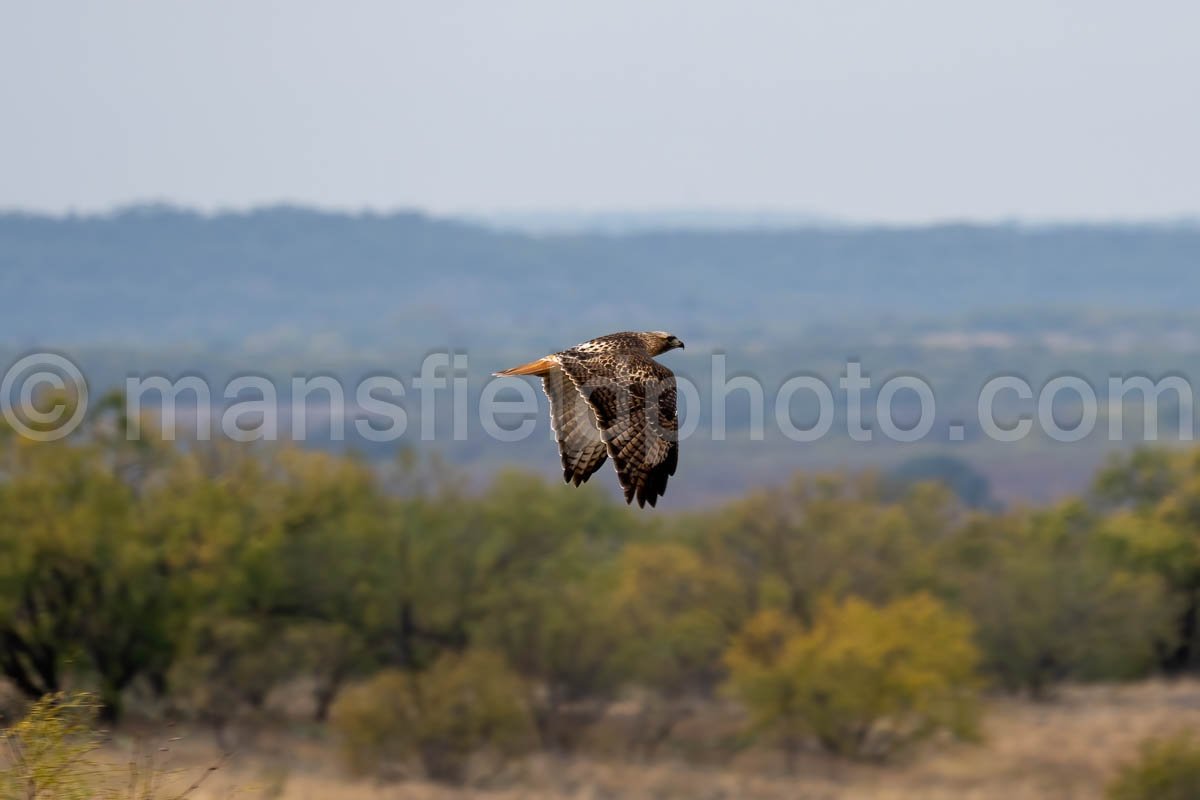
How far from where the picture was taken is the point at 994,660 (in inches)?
2392

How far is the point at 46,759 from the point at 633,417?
4605mm

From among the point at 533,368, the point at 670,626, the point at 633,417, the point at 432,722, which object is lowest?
the point at 432,722

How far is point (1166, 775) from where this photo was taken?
131ft

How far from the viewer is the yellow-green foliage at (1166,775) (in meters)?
39.7

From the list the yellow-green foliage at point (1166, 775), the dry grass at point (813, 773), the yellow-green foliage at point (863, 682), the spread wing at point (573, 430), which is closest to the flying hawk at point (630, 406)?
the spread wing at point (573, 430)

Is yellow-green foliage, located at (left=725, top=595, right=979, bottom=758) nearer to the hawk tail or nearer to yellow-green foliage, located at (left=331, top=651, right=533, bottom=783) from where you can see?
yellow-green foliage, located at (left=331, top=651, right=533, bottom=783)

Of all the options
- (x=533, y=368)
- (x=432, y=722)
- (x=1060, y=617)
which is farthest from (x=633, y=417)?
(x=1060, y=617)

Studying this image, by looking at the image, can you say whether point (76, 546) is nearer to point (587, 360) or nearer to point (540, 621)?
point (540, 621)

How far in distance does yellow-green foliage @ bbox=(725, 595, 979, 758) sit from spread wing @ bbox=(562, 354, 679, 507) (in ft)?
124

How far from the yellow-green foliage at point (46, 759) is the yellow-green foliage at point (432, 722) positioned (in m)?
36.0

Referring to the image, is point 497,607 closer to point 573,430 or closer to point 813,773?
point 813,773

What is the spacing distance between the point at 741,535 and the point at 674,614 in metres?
3.49

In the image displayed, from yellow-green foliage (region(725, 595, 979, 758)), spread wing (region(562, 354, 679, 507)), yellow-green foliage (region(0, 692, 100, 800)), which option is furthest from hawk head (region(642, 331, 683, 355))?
yellow-green foliage (region(725, 595, 979, 758))

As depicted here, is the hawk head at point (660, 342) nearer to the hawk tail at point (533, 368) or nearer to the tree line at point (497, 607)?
the hawk tail at point (533, 368)
